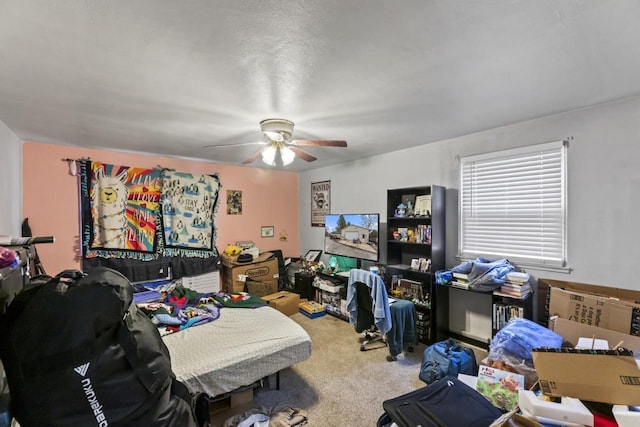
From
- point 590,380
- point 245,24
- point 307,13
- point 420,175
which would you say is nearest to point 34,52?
point 245,24

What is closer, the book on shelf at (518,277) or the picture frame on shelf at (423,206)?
the book on shelf at (518,277)

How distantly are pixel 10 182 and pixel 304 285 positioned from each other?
3705mm

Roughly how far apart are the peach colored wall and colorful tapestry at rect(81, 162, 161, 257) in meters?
0.13

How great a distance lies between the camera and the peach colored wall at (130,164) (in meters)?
3.29

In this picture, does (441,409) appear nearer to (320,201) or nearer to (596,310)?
(596,310)

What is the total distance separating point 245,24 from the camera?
1329 mm

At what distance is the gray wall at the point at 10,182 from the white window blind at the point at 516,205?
14.9 ft

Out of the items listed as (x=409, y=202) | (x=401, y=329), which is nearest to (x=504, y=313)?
(x=401, y=329)

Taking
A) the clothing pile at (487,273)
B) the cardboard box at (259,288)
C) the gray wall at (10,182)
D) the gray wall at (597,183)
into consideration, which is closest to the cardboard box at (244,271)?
the cardboard box at (259,288)

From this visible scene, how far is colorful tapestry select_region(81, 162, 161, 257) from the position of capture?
3549mm

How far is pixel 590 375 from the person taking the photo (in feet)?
4.15

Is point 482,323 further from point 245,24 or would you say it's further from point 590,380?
point 245,24

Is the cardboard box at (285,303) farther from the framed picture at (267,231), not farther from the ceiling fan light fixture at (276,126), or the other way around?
the ceiling fan light fixture at (276,126)

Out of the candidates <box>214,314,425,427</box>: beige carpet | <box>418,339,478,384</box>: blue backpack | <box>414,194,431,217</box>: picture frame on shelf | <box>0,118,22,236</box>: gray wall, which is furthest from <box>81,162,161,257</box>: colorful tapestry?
<box>418,339,478,384</box>: blue backpack
